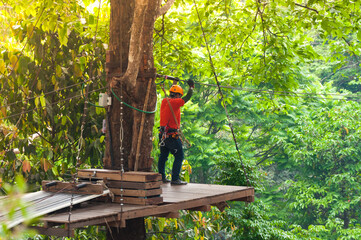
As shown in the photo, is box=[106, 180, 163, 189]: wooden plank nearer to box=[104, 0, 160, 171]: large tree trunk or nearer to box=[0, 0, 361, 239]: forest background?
box=[104, 0, 160, 171]: large tree trunk

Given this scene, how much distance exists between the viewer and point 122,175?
4.30m

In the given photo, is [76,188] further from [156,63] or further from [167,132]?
[156,63]

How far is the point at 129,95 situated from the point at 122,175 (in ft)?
3.42

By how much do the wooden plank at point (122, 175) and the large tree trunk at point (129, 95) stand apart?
0.58 metres

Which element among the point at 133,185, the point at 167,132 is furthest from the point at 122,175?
the point at 167,132

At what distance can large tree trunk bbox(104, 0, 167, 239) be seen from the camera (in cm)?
498

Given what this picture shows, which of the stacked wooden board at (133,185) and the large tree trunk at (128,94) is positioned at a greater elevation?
the large tree trunk at (128,94)

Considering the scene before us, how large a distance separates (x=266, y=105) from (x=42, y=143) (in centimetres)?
378

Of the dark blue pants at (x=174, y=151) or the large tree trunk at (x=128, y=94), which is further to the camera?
the dark blue pants at (x=174, y=151)

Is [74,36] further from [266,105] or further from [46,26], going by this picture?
[266,105]

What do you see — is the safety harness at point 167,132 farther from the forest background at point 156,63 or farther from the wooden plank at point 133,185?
the wooden plank at point 133,185

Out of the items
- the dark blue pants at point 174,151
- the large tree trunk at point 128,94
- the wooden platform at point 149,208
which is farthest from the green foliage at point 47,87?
the wooden platform at point 149,208

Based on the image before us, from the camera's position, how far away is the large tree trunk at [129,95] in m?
4.98

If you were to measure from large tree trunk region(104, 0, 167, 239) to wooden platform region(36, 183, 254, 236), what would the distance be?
53 centimetres
